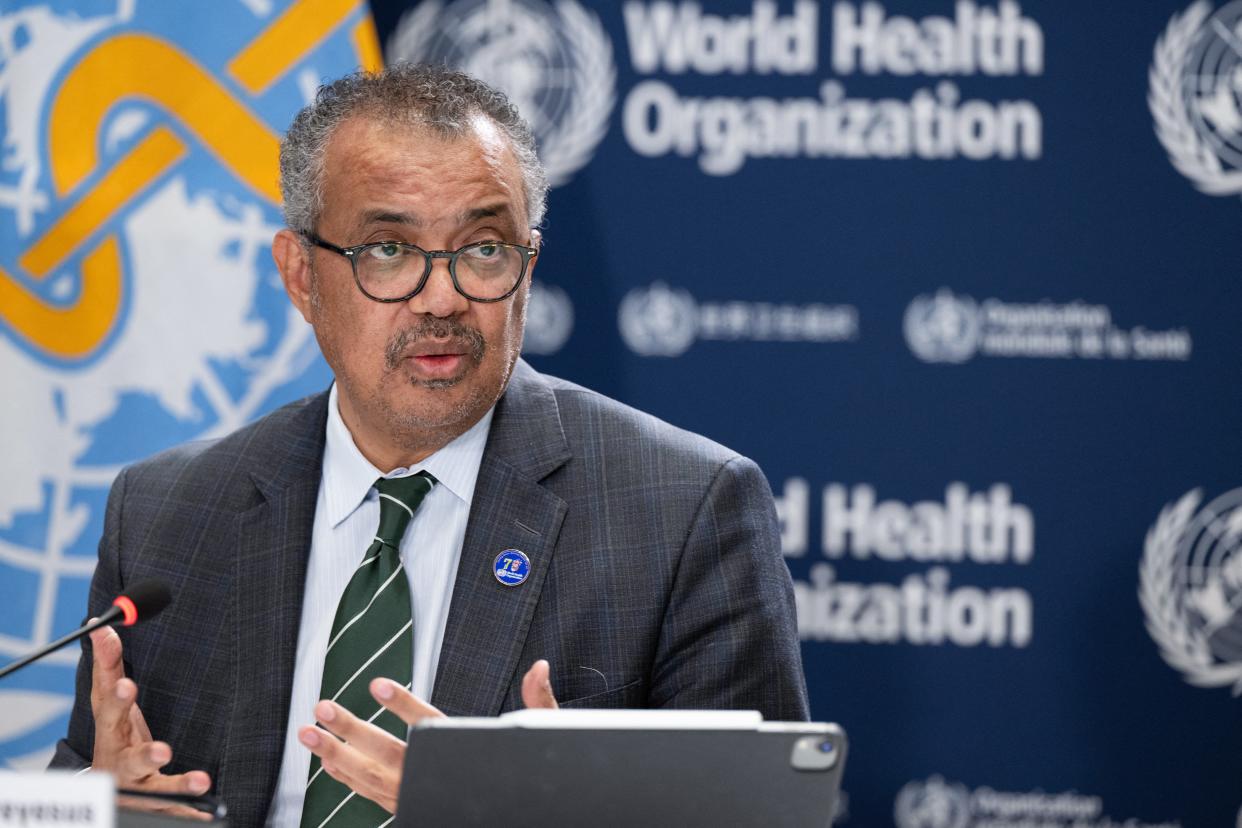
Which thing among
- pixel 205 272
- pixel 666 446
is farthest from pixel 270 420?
pixel 205 272

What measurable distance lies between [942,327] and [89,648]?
87.1 inches

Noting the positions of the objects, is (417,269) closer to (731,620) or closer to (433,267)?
(433,267)

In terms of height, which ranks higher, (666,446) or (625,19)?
(625,19)

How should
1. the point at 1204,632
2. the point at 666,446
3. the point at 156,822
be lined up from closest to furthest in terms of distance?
the point at 156,822, the point at 666,446, the point at 1204,632

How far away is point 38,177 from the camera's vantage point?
3.73 m

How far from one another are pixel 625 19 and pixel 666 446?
1632mm

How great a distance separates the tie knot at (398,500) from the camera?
254 cm

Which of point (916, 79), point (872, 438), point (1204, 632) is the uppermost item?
point (916, 79)

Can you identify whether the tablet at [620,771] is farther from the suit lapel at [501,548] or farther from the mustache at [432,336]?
the mustache at [432,336]

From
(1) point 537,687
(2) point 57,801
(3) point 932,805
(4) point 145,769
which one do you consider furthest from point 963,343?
(2) point 57,801

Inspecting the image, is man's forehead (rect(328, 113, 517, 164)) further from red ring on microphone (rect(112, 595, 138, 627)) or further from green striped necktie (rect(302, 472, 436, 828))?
red ring on microphone (rect(112, 595, 138, 627))

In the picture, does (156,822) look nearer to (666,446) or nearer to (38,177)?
(666,446)

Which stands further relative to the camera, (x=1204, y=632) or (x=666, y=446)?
(x=1204, y=632)

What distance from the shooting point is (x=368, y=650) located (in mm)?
2428
